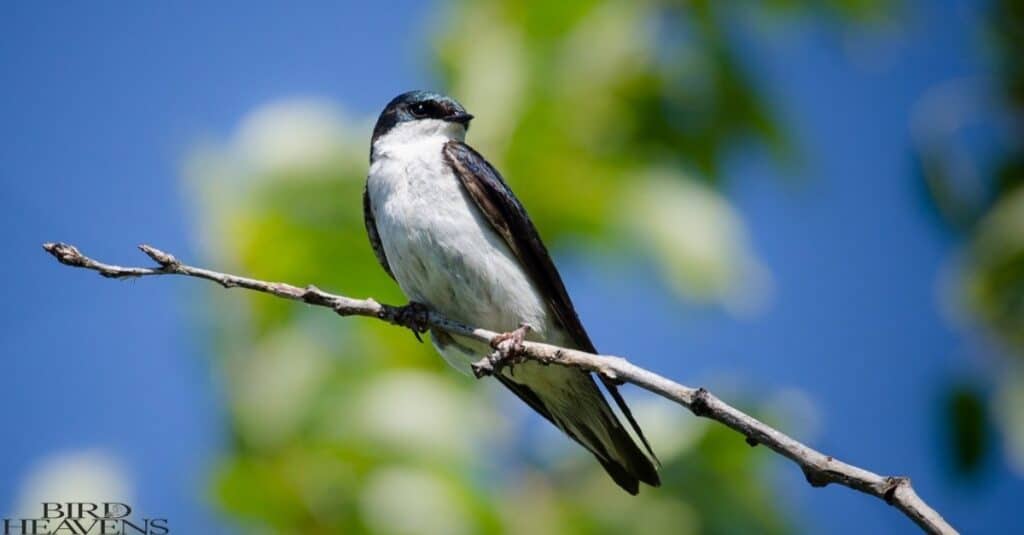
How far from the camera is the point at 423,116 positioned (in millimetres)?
5969

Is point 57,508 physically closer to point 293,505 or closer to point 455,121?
point 293,505

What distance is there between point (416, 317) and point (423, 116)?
149cm

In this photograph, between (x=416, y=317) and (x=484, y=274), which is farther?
(x=484, y=274)

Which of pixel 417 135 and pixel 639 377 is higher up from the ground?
pixel 417 135

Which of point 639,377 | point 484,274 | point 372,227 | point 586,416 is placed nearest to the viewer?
point 639,377

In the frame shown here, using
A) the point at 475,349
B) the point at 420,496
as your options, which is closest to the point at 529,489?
the point at 420,496

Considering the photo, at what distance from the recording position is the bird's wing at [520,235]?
5152 mm

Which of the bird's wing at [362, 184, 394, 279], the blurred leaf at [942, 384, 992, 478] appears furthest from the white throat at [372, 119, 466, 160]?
the blurred leaf at [942, 384, 992, 478]

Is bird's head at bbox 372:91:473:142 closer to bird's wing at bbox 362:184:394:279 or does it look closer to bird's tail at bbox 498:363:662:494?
bird's wing at bbox 362:184:394:279

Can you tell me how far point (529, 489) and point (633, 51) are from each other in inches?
129

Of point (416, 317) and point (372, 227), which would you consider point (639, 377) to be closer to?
point (416, 317)

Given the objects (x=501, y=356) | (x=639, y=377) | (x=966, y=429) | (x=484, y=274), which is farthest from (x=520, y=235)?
(x=966, y=429)

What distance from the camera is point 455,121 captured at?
5867 millimetres

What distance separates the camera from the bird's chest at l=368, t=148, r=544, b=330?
4.95 metres
